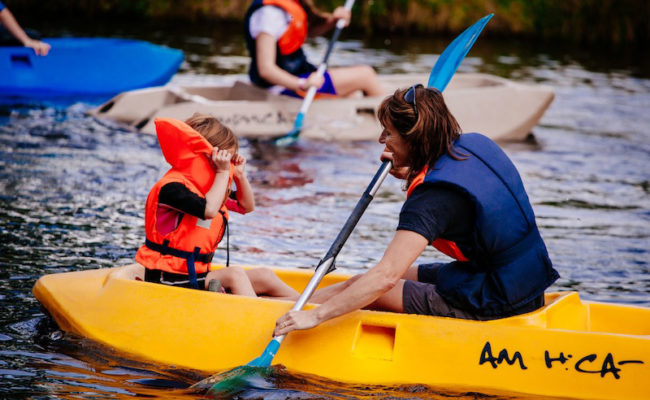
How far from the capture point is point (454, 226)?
322cm

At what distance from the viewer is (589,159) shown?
7945mm

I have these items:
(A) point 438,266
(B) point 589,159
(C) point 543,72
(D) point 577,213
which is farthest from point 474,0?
(A) point 438,266

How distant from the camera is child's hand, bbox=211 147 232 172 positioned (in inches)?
144

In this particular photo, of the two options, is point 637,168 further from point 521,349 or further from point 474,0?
point 474,0

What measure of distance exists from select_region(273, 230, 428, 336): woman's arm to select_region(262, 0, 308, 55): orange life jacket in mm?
4405

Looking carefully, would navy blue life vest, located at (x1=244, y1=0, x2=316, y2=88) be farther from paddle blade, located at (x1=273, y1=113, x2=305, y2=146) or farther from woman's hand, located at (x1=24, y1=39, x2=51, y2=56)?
woman's hand, located at (x1=24, y1=39, x2=51, y2=56)

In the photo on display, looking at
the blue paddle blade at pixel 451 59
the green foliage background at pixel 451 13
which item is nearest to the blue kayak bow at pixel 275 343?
the blue paddle blade at pixel 451 59

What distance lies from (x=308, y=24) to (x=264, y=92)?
65 cm

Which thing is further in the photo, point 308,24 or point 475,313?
point 308,24

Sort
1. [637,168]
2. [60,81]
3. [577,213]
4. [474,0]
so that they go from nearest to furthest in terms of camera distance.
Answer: [577,213]
[637,168]
[60,81]
[474,0]

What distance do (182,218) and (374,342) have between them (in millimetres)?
866

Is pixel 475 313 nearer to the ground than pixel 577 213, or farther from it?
farther from it

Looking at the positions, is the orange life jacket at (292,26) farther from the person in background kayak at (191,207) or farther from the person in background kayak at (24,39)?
the person in background kayak at (191,207)

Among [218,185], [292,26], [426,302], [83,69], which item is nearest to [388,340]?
[426,302]
